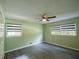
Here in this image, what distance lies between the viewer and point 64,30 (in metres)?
6.29

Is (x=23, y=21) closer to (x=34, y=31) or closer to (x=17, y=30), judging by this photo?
(x=17, y=30)

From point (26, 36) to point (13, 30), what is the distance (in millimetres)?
1465

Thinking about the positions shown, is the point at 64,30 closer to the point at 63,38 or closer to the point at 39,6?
the point at 63,38

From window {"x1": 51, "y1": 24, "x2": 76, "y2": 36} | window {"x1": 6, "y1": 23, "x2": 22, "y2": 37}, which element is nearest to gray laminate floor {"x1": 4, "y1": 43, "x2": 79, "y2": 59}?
window {"x1": 6, "y1": 23, "x2": 22, "y2": 37}

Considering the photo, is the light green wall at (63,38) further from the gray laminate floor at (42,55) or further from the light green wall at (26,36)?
the gray laminate floor at (42,55)

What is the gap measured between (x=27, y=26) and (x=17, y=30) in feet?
3.91

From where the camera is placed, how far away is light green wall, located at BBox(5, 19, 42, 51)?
201 inches

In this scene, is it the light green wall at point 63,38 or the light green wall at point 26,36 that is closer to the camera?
the light green wall at point 26,36

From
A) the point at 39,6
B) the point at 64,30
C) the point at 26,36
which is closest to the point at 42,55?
the point at 39,6

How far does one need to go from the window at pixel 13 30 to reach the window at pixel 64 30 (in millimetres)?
3413

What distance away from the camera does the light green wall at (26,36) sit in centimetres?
511

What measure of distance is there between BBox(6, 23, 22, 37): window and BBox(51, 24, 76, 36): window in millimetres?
3413

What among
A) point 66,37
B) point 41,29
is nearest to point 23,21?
point 41,29

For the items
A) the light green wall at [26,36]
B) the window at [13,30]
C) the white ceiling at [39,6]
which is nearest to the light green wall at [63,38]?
the light green wall at [26,36]
